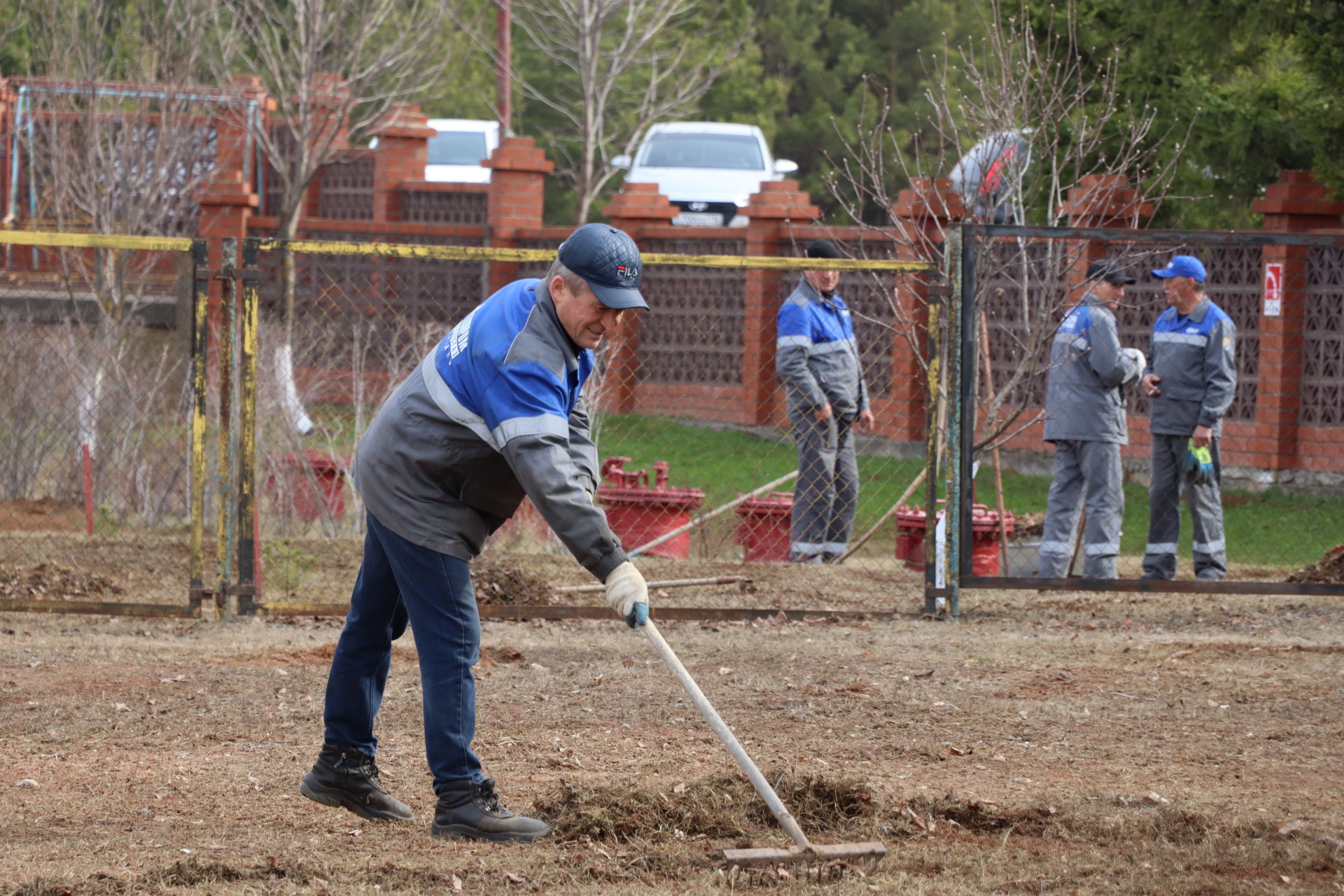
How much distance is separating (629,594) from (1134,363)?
18.1 ft

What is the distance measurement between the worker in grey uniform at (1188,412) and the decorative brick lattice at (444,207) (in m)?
10.5

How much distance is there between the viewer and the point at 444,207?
18.8 meters

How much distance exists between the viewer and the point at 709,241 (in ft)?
52.3

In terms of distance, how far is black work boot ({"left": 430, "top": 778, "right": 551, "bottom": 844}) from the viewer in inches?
158

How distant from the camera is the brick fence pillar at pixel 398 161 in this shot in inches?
742

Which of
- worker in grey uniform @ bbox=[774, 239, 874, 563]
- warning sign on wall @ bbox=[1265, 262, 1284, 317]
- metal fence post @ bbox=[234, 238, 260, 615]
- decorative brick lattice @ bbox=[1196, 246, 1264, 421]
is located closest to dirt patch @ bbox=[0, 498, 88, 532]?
metal fence post @ bbox=[234, 238, 260, 615]

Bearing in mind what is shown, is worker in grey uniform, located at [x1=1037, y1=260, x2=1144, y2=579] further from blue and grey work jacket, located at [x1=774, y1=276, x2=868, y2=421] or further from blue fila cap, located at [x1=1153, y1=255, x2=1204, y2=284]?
blue and grey work jacket, located at [x1=774, y1=276, x2=868, y2=421]

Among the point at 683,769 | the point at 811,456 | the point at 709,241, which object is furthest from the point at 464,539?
the point at 709,241

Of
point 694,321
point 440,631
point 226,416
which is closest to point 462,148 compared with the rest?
point 694,321

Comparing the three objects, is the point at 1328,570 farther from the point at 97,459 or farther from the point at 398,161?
the point at 398,161

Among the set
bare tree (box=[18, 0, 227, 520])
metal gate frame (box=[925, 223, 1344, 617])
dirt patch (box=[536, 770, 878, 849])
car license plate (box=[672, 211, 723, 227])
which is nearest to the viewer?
dirt patch (box=[536, 770, 878, 849])

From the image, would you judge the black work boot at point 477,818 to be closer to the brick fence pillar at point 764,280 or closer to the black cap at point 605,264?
the black cap at point 605,264

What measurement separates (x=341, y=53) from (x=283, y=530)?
7.37 metres

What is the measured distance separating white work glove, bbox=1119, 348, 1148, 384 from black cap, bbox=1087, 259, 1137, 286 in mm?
393
